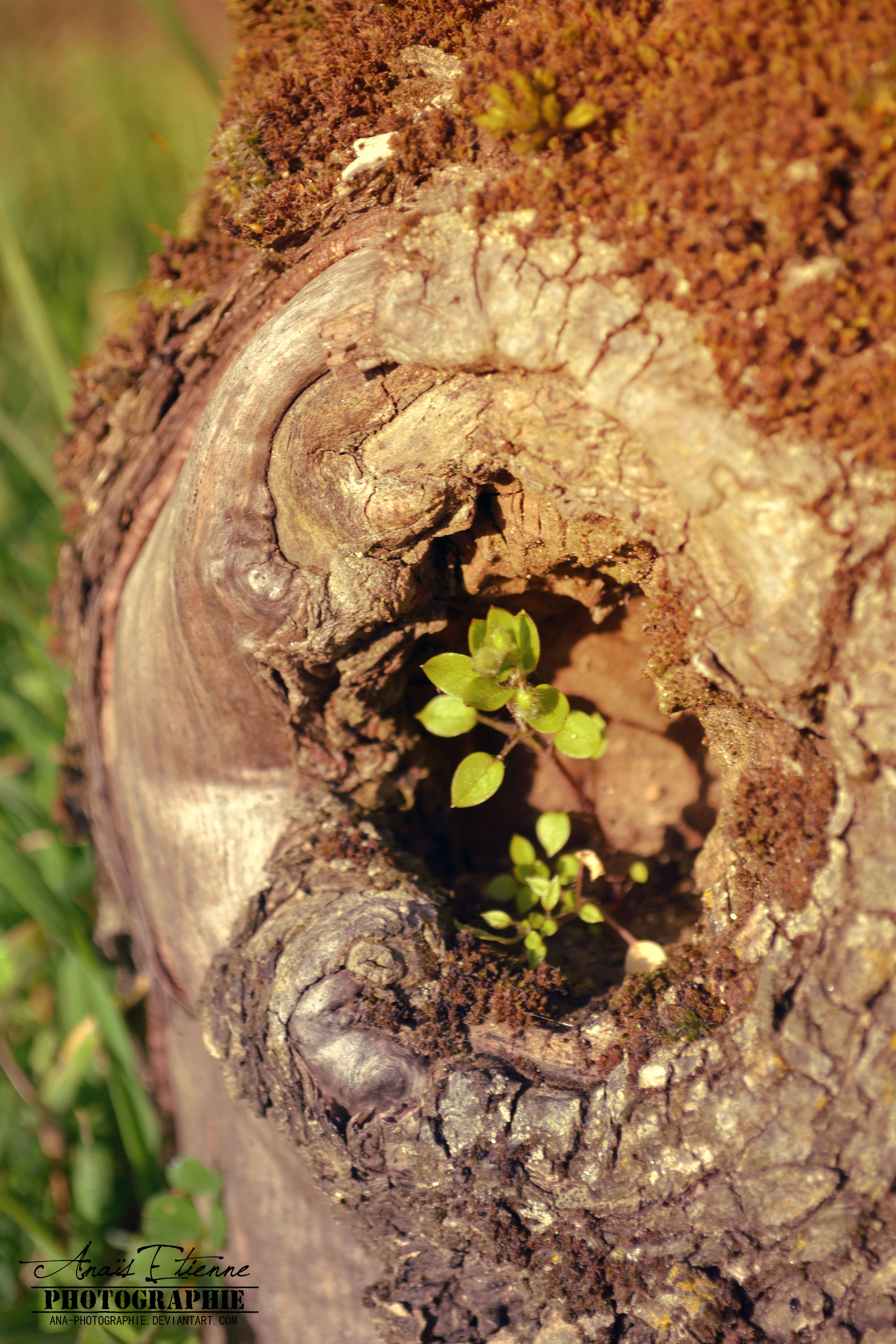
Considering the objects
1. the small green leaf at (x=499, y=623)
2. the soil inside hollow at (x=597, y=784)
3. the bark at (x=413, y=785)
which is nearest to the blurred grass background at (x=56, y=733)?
the bark at (x=413, y=785)

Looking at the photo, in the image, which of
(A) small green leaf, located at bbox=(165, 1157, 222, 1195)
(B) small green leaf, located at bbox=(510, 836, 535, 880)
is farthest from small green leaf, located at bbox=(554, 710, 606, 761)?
(A) small green leaf, located at bbox=(165, 1157, 222, 1195)

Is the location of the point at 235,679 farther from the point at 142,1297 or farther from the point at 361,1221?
the point at 142,1297

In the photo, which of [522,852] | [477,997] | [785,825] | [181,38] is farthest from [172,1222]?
[181,38]

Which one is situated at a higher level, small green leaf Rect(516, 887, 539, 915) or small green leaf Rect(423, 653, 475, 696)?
small green leaf Rect(423, 653, 475, 696)

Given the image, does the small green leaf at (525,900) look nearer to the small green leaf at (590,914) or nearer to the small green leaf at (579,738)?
the small green leaf at (590,914)

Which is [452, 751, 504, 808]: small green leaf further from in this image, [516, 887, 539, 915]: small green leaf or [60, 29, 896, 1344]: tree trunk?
[516, 887, 539, 915]: small green leaf
